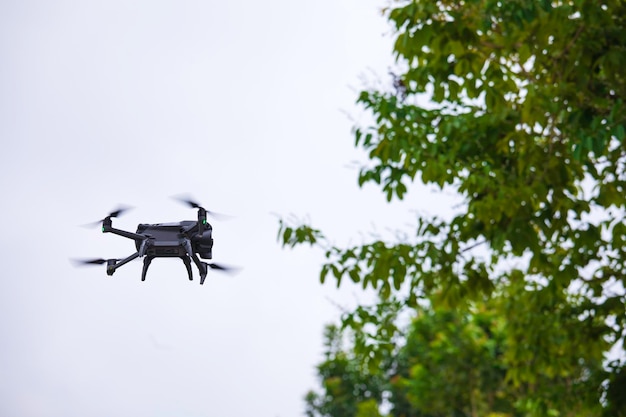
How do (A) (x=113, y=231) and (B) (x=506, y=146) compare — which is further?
(B) (x=506, y=146)

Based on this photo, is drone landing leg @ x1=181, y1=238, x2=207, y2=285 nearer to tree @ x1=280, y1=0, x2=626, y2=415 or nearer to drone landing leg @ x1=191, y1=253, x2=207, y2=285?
drone landing leg @ x1=191, y1=253, x2=207, y2=285

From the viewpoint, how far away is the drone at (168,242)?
2.37 m

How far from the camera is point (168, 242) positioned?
239 centimetres

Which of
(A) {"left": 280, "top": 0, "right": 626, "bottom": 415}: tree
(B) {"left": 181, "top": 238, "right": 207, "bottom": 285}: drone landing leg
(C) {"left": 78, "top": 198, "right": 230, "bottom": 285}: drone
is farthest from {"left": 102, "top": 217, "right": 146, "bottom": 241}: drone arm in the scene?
(A) {"left": 280, "top": 0, "right": 626, "bottom": 415}: tree

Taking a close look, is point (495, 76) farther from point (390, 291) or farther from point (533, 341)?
point (533, 341)

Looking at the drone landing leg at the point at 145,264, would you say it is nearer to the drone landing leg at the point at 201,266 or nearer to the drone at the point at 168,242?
the drone at the point at 168,242

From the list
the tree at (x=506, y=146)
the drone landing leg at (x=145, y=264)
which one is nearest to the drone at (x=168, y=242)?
the drone landing leg at (x=145, y=264)

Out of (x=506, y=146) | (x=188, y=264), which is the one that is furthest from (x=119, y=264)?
(x=506, y=146)

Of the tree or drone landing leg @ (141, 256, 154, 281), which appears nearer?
drone landing leg @ (141, 256, 154, 281)

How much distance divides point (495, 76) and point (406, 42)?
1157 mm

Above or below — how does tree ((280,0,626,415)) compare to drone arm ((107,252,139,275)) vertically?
above

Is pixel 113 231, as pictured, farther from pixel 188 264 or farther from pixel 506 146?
pixel 506 146

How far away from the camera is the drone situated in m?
2.37

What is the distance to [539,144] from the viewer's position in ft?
30.6
